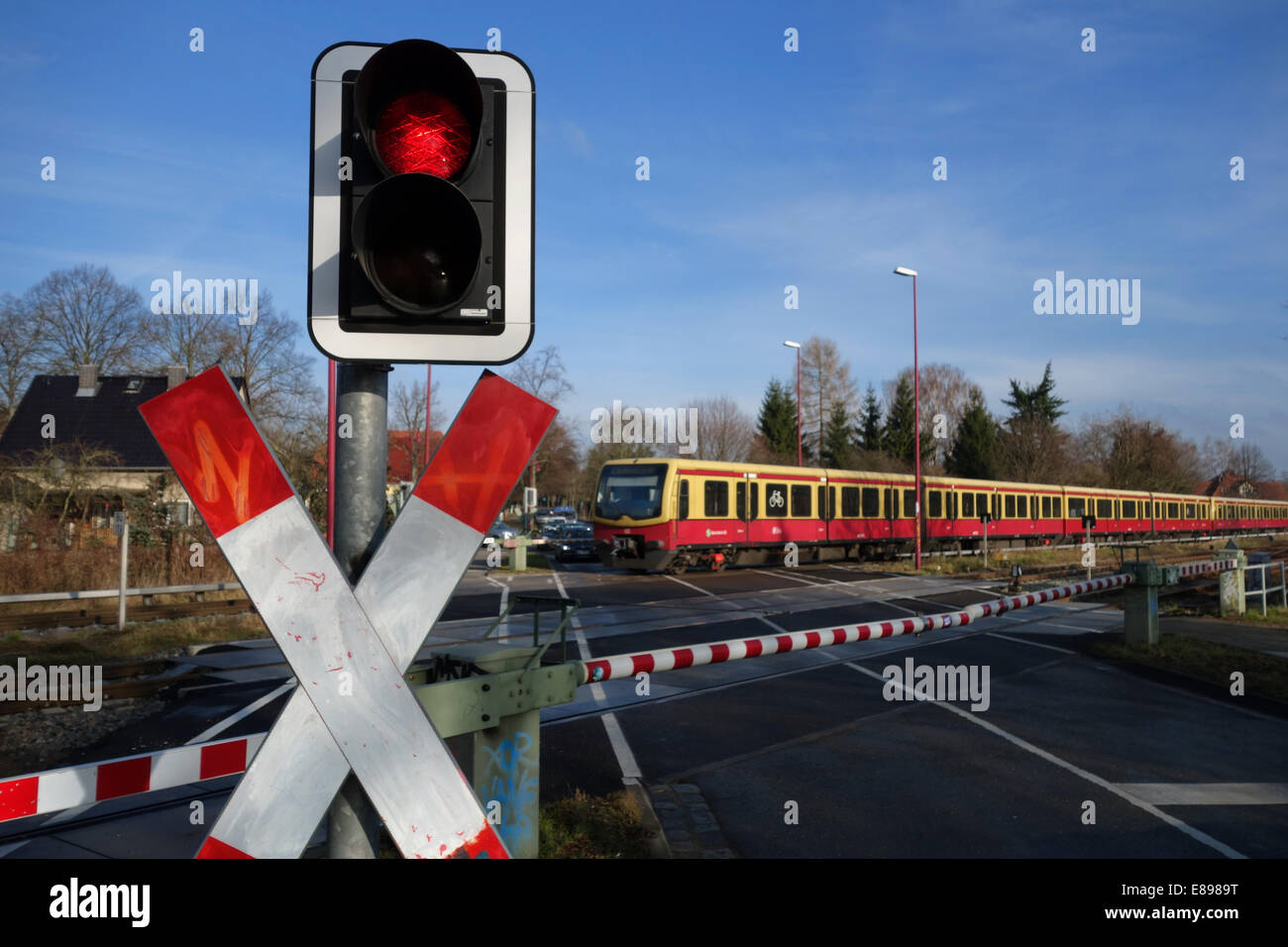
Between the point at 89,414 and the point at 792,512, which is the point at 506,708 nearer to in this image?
the point at 792,512

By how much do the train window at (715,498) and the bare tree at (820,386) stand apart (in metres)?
39.9

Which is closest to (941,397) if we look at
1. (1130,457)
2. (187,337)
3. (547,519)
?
(1130,457)

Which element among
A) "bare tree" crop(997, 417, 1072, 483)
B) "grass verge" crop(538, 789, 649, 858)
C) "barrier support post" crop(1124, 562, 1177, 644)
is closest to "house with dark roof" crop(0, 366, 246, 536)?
"barrier support post" crop(1124, 562, 1177, 644)

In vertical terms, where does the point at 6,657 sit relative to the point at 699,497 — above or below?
below

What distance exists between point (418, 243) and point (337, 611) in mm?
876

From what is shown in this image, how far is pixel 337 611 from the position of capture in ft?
6.03

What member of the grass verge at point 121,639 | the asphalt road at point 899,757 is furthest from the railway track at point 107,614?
the asphalt road at point 899,757

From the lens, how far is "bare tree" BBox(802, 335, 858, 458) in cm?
6275

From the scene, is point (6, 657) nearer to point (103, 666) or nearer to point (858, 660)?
point (103, 666)

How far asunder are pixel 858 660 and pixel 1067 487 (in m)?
36.4

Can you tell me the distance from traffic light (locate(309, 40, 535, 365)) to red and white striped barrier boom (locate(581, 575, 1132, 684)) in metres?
1.71

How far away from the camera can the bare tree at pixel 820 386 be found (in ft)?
206

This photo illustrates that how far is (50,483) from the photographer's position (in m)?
19.7

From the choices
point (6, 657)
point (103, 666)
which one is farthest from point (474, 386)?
point (6, 657)
